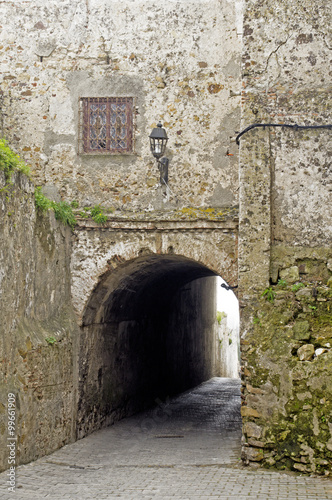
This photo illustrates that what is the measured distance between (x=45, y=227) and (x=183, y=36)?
3680mm

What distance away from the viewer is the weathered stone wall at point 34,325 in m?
6.62

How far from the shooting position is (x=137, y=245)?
859cm

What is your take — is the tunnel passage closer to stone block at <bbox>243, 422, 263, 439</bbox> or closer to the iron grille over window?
the iron grille over window

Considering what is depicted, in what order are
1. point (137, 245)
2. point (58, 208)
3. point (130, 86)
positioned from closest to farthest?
1. point (58, 208)
2. point (137, 245)
3. point (130, 86)

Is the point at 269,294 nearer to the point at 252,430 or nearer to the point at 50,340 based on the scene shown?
the point at 252,430

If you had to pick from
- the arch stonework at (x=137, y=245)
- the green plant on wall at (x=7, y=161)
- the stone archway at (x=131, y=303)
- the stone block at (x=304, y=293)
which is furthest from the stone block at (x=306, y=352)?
the green plant on wall at (x=7, y=161)

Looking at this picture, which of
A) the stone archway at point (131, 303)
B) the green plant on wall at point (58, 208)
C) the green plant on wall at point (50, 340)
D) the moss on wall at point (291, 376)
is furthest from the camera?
the stone archway at point (131, 303)

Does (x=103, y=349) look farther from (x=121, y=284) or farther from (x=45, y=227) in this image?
(x=45, y=227)

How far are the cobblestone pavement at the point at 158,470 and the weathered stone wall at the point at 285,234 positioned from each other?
0.55 metres

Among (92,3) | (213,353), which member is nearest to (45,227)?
(92,3)

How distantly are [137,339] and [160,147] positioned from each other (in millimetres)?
4264

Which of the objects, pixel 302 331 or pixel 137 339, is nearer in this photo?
pixel 302 331

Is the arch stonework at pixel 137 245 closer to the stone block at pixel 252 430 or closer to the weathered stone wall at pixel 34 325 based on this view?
the weathered stone wall at pixel 34 325

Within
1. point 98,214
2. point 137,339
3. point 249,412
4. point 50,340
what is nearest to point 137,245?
point 98,214
